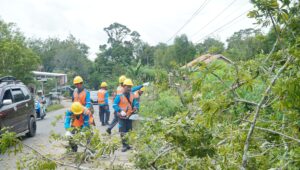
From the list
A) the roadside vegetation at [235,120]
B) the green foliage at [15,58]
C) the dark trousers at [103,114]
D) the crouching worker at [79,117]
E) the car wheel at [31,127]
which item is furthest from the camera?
the green foliage at [15,58]

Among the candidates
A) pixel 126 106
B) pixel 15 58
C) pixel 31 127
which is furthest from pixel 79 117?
pixel 15 58

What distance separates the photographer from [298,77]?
87.0 inches

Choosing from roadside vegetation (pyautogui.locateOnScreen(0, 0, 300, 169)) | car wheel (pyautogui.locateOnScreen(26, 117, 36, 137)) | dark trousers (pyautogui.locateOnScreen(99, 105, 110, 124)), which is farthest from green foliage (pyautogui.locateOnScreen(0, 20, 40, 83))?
roadside vegetation (pyautogui.locateOnScreen(0, 0, 300, 169))

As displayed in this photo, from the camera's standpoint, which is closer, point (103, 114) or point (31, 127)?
point (31, 127)

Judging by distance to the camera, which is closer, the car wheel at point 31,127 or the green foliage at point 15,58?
the car wheel at point 31,127

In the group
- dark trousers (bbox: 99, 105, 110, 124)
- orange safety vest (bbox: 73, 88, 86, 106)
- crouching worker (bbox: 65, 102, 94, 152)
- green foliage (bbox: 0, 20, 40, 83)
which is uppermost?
green foliage (bbox: 0, 20, 40, 83)

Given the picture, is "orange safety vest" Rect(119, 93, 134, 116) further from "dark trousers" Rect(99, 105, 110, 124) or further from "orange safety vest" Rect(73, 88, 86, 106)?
"dark trousers" Rect(99, 105, 110, 124)

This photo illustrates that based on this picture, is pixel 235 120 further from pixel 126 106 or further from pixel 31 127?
pixel 31 127

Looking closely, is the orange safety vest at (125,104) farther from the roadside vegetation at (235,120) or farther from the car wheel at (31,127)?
the roadside vegetation at (235,120)

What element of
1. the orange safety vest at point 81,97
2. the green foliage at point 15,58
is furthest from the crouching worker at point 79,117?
the green foliage at point 15,58

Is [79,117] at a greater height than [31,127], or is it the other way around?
[79,117]

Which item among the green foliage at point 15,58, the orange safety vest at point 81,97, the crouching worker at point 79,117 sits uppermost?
the green foliage at point 15,58

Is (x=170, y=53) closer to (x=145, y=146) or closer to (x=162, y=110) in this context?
(x=162, y=110)

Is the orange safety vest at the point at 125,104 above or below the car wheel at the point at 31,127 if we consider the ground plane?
above
